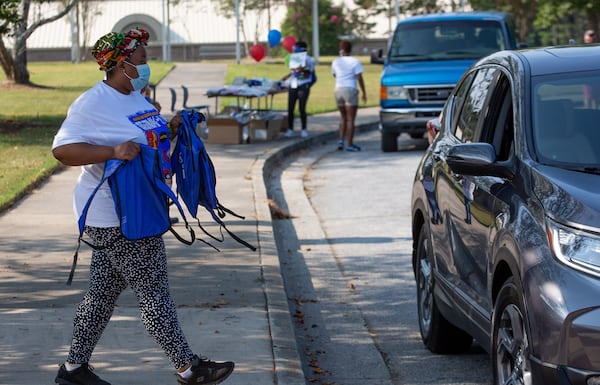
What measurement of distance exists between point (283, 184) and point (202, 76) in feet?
92.8

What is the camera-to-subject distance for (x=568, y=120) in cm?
571

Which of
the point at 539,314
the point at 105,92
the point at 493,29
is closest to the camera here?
the point at 539,314

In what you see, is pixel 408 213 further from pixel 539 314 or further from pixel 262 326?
pixel 539 314

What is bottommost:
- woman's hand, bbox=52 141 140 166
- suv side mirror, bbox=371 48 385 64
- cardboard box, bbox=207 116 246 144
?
cardboard box, bbox=207 116 246 144

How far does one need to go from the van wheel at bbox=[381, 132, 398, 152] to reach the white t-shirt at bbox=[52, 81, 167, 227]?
14.1 metres

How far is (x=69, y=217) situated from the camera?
38.4ft

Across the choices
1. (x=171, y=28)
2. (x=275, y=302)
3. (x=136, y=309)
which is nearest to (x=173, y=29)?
(x=171, y=28)

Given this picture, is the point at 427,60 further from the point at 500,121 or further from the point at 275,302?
the point at 500,121

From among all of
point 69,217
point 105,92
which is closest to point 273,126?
point 69,217

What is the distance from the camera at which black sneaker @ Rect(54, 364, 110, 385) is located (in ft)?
19.1

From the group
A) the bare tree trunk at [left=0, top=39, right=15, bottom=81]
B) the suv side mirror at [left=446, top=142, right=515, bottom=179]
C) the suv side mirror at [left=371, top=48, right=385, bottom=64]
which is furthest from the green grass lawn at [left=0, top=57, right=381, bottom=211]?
the suv side mirror at [left=446, top=142, right=515, bottom=179]

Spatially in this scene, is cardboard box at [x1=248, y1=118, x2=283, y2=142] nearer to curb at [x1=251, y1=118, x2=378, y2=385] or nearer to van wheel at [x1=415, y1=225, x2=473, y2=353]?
curb at [x1=251, y1=118, x2=378, y2=385]

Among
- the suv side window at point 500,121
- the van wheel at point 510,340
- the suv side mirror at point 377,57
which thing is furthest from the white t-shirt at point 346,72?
the van wheel at point 510,340

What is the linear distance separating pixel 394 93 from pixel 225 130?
292 cm
